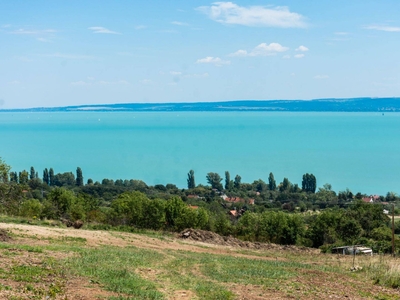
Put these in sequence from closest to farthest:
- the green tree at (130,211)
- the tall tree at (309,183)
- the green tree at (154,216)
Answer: the green tree at (154,216), the green tree at (130,211), the tall tree at (309,183)

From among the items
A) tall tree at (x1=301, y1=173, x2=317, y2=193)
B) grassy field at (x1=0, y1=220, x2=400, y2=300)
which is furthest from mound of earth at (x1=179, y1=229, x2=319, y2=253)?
tall tree at (x1=301, y1=173, x2=317, y2=193)

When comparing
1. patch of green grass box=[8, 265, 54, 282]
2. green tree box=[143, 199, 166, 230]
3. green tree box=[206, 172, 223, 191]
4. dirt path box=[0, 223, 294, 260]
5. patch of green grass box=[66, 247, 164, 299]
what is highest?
patch of green grass box=[8, 265, 54, 282]

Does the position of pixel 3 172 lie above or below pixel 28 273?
below

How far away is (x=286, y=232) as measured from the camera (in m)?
40.1

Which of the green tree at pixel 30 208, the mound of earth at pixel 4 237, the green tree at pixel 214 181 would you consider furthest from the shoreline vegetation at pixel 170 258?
the green tree at pixel 214 181

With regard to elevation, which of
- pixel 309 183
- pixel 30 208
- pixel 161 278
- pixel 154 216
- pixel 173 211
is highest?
pixel 161 278

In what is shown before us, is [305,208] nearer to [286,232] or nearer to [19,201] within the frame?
[286,232]

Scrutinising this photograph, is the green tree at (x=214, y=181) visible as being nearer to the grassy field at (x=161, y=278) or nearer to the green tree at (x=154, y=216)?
the green tree at (x=154, y=216)

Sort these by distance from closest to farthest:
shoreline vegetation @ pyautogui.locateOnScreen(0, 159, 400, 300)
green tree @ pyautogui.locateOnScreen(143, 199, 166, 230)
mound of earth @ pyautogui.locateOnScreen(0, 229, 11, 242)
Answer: shoreline vegetation @ pyautogui.locateOnScreen(0, 159, 400, 300) → mound of earth @ pyautogui.locateOnScreen(0, 229, 11, 242) → green tree @ pyautogui.locateOnScreen(143, 199, 166, 230)

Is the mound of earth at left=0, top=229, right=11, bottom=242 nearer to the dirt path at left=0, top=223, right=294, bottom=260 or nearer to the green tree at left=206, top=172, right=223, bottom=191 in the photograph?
the dirt path at left=0, top=223, right=294, bottom=260

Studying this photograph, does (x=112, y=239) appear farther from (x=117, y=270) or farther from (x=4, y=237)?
(x=117, y=270)

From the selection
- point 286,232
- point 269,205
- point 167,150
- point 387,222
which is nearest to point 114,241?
point 286,232

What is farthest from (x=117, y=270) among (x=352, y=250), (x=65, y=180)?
(x=65, y=180)

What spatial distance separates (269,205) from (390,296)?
70420 mm
